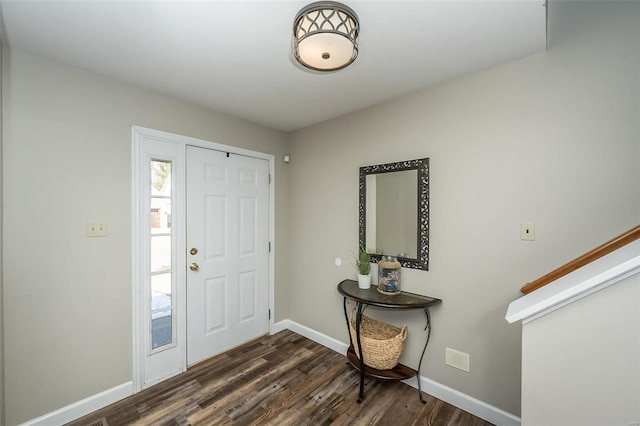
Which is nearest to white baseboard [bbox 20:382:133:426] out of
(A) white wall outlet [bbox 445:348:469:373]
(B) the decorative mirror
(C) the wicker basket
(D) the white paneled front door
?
(D) the white paneled front door

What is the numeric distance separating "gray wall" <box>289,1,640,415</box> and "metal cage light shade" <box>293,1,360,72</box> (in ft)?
3.40

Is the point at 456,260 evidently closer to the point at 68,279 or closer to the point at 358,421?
the point at 358,421

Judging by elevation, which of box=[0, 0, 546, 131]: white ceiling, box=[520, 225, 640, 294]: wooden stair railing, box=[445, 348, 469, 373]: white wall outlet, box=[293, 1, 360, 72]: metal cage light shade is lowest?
box=[445, 348, 469, 373]: white wall outlet

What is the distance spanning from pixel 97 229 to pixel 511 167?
2842 mm

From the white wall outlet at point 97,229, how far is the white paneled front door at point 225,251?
586 mm

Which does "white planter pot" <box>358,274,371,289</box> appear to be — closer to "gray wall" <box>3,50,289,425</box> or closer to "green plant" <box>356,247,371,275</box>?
"green plant" <box>356,247,371,275</box>

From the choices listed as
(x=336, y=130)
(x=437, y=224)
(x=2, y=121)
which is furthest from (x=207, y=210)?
(x=437, y=224)

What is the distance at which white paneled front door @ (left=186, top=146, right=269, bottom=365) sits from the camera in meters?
2.35

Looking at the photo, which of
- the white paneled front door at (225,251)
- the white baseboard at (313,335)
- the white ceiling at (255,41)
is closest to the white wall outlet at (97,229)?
the white paneled front door at (225,251)

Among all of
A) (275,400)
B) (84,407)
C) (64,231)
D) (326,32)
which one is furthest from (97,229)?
(326,32)

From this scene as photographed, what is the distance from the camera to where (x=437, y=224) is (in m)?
1.95

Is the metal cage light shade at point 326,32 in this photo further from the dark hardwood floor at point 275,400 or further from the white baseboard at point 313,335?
the white baseboard at point 313,335

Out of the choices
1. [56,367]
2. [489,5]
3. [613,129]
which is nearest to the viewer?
[489,5]

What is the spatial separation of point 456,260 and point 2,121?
2.99 m
